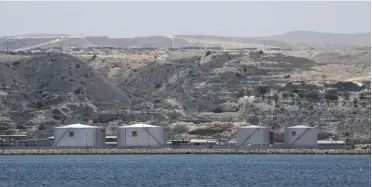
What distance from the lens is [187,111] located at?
177375mm

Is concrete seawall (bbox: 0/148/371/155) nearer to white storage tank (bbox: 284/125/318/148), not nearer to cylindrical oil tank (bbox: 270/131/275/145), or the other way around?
white storage tank (bbox: 284/125/318/148)

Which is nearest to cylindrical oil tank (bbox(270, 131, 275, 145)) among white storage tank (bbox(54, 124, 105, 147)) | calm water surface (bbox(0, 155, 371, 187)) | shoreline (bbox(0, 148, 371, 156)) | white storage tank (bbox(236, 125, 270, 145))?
white storage tank (bbox(236, 125, 270, 145))

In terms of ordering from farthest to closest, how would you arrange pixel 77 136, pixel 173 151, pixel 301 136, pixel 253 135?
1. pixel 253 135
2. pixel 77 136
3. pixel 301 136
4. pixel 173 151

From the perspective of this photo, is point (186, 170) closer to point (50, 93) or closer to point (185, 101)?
point (185, 101)

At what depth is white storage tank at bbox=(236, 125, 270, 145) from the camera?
6048 inches

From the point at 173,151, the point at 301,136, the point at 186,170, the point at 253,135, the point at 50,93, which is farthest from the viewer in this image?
the point at 50,93

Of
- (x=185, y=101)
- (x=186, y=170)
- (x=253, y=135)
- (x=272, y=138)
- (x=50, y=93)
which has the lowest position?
(x=272, y=138)

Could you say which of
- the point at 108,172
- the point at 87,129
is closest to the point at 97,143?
the point at 87,129

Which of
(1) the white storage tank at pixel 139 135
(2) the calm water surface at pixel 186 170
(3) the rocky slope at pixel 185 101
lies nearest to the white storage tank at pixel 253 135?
(1) the white storage tank at pixel 139 135

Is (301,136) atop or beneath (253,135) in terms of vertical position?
atop

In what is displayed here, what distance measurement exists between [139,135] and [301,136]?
1666 centimetres

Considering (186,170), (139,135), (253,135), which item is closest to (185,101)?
(253,135)

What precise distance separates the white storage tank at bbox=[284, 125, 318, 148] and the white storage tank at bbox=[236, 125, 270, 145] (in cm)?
280

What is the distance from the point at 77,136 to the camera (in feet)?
498
